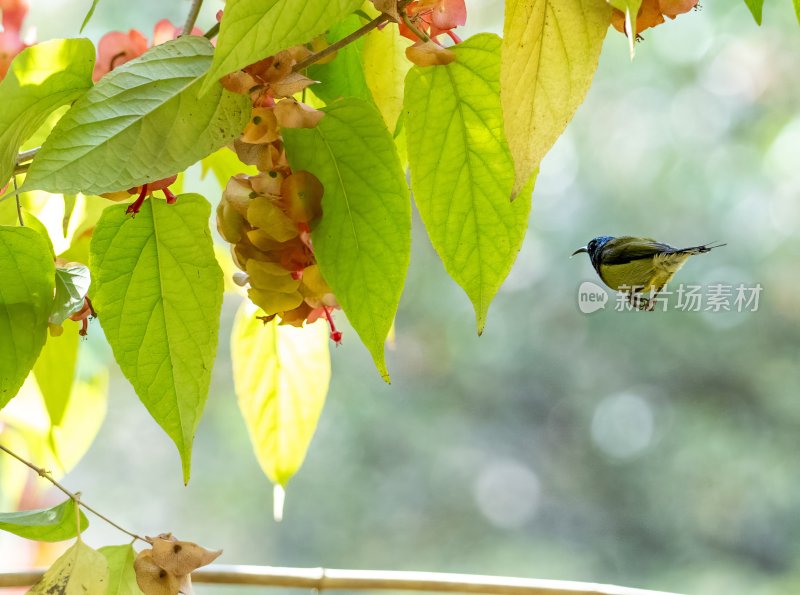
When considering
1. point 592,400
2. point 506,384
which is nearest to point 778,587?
point 592,400

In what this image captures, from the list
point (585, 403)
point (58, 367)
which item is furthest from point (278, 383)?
point (585, 403)

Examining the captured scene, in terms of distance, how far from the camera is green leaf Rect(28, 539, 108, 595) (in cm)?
18

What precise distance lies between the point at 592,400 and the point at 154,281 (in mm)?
1337

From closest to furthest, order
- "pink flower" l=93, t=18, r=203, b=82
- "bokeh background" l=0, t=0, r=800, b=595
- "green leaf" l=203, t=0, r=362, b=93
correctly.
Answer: "green leaf" l=203, t=0, r=362, b=93 → "pink flower" l=93, t=18, r=203, b=82 → "bokeh background" l=0, t=0, r=800, b=595

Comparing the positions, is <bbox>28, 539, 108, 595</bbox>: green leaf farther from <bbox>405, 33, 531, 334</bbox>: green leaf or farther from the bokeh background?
the bokeh background

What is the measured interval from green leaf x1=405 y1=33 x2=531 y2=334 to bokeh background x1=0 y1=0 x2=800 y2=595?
1107 mm

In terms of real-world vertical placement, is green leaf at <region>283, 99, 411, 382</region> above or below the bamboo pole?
above

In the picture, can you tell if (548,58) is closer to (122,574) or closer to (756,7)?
(756,7)

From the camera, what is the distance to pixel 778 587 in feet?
4.67

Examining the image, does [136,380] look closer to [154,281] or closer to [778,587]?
[154,281]

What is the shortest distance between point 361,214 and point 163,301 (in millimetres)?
40

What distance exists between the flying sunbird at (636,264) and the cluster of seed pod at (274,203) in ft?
0.16

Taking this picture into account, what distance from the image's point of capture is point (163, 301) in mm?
173

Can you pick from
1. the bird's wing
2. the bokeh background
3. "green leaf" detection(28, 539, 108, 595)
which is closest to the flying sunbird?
the bird's wing
